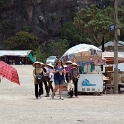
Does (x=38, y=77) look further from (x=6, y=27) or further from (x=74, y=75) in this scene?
(x=6, y=27)

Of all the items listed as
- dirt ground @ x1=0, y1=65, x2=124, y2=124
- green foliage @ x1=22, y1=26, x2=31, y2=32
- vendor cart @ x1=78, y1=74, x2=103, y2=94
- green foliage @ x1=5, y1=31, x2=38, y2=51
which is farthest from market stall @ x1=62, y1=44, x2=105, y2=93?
green foliage @ x1=22, y1=26, x2=31, y2=32

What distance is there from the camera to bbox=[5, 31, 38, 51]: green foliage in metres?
87.9

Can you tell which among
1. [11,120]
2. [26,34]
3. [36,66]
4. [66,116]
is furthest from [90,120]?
[26,34]

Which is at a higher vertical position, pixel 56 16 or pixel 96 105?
pixel 56 16

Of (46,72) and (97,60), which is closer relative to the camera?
(46,72)

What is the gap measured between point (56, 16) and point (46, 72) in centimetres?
8321

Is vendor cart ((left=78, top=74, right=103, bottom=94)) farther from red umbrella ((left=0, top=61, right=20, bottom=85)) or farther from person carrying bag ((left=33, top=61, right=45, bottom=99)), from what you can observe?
red umbrella ((left=0, top=61, right=20, bottom=85))

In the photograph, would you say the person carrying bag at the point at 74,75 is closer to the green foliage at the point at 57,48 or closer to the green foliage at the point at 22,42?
the green foliage at the point at 57,48

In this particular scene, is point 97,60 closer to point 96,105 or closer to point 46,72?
point 46,72

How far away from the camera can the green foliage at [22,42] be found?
8794cm

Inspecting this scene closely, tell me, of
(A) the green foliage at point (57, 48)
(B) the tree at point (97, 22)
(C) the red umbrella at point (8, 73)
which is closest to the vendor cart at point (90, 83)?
(C) the red umbrella at point (8, 73)

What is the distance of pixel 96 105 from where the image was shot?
13.3 m

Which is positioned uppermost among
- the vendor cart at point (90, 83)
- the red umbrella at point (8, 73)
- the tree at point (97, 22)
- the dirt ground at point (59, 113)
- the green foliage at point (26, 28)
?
the green foliage at point (26, 28)

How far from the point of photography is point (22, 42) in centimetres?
8894
